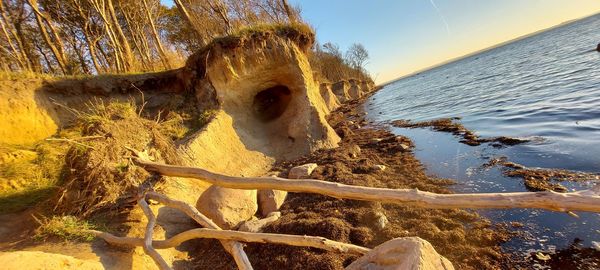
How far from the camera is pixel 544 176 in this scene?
490 cm

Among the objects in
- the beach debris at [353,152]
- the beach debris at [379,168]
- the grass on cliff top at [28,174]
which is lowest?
the beach debris at [379,168]

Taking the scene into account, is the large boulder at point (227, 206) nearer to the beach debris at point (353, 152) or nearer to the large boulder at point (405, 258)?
the large boulder at point (405, 258)

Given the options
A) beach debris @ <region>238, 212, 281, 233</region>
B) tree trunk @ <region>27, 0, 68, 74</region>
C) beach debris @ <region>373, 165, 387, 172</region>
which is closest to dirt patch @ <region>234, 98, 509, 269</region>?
beach debris @ <region>238, 212, 281, 233</region>

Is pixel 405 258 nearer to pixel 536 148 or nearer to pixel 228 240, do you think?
pixel 228 240

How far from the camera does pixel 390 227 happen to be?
13.3 feet

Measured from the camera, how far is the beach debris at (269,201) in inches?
205

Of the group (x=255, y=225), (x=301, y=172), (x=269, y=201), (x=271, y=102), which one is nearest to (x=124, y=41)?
(x=271, y=102)

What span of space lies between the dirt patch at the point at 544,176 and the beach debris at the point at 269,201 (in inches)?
174

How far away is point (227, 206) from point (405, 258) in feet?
10.9

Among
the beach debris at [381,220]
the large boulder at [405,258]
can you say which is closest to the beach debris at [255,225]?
the beach debris at [381,220]

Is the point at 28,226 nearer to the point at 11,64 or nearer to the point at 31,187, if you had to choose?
the point at 31,187

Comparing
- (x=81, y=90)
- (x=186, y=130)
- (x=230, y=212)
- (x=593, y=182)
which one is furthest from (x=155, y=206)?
(x=593, y=182)

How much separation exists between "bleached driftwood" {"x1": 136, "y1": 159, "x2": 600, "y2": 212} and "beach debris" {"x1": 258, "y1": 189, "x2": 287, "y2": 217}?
65.6 inches

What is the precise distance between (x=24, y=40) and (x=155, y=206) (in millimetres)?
A: 17089
